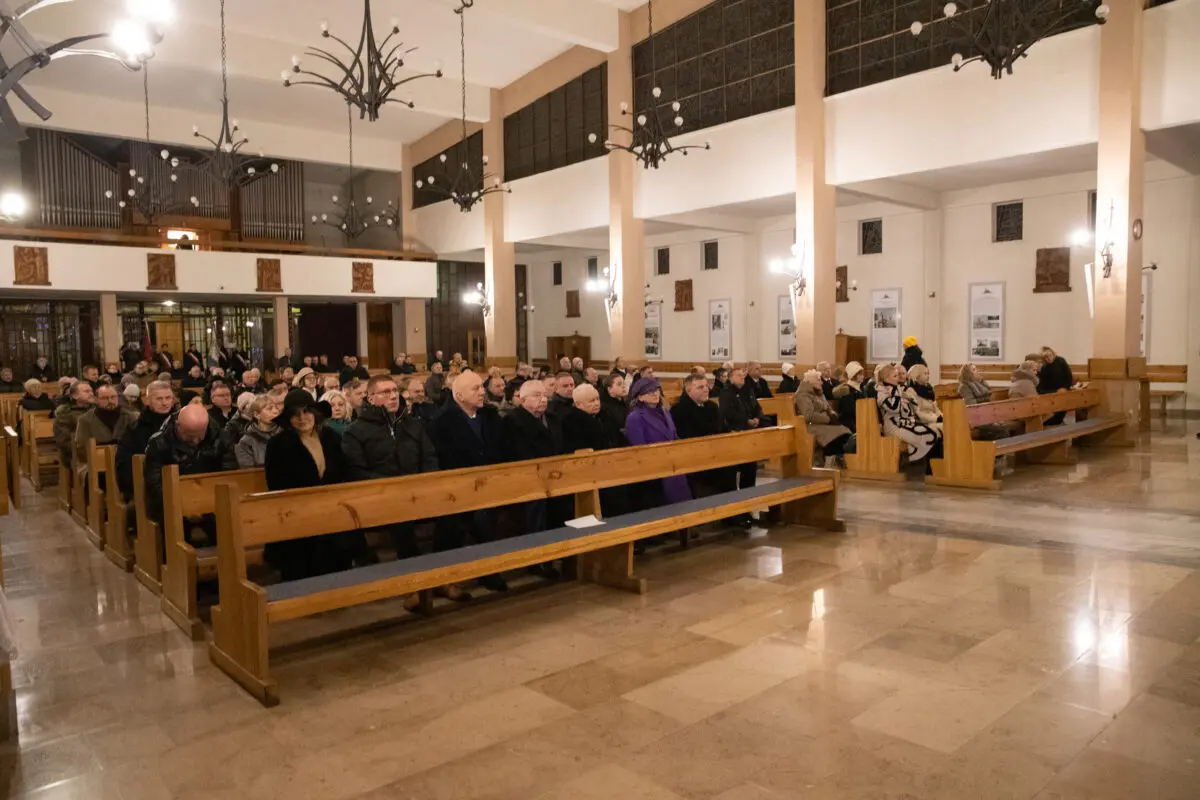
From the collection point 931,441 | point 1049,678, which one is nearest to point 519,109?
point 931,441

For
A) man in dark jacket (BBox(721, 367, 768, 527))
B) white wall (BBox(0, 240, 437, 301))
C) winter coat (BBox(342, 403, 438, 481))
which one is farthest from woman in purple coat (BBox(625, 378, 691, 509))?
white wall (BBox(0, 240, 437, 301))

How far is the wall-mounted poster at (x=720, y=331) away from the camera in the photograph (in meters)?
18.2

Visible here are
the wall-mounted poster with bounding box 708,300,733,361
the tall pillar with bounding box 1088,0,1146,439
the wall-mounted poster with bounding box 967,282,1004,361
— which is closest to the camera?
the tall pillar with bounding box 1088,0,1146,439

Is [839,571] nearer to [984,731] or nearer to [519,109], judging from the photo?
[984,731]

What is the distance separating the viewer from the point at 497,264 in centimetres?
1898

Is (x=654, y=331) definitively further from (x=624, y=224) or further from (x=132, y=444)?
(x=132, y=444)

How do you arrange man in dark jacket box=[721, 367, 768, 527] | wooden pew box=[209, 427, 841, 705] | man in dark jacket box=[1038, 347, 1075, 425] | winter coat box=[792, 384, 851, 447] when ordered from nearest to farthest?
wooden pew box=[209, 427, 841, 705]
man in dark jacket box=[721, 367, 768, 527]
winter coat box=[792, 384, 851, 447]
man in dark jacket box=[1038, 347, 1075, 425]

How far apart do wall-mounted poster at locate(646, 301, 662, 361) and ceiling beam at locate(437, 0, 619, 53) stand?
6.30 metres

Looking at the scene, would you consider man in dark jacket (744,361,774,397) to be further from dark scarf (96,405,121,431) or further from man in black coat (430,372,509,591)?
dark scarf (96,405,121,431)

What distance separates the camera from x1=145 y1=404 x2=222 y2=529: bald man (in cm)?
486

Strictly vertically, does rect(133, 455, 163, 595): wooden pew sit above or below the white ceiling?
below

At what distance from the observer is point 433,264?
2047cm

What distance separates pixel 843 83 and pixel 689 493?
9.19 metres

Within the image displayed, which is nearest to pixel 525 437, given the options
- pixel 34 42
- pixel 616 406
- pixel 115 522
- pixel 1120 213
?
pixel 616 406
